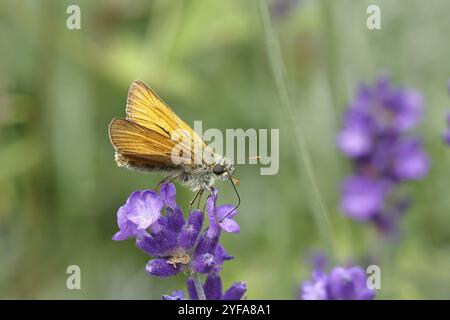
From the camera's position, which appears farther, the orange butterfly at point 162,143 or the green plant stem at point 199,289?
the orange butterfly at point 162,143

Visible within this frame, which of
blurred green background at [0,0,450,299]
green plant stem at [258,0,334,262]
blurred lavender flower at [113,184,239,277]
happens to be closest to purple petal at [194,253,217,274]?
blurred lavender flower at [113,184,239,277]

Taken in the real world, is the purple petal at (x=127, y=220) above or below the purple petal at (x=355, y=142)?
below

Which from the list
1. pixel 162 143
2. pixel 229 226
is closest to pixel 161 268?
pixel 229 226

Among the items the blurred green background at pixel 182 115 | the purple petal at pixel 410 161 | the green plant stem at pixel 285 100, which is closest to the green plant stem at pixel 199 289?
→ the green plant stem at pixel 285 100

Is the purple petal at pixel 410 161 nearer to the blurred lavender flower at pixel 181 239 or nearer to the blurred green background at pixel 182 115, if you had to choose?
the blurred green background at pixel 182 115

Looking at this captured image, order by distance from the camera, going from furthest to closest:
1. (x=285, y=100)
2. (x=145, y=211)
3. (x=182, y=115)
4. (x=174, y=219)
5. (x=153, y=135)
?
(x=182, y=115)
(x=285, y=100)
(x=153, y=135)
(x=174, y=219)
(x=145, y=211)

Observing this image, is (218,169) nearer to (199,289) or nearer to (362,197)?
(199,289)
